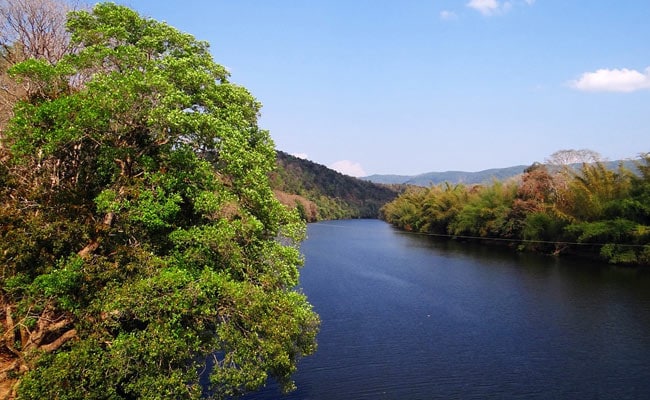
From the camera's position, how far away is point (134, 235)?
47.3ft

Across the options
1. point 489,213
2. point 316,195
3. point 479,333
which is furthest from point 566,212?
point 316,195

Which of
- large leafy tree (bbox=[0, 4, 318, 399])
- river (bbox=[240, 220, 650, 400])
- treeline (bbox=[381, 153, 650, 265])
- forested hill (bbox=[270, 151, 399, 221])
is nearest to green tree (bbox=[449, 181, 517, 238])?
treeline (bbox=[381, 153, 650, 265])

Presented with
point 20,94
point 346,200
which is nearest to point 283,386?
point 20,94

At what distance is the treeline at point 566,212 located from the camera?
45750 mm

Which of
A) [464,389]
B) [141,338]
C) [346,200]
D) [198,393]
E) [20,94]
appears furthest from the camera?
[346,200]

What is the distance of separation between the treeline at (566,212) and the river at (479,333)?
3.93m

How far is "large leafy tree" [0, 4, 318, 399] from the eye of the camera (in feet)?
40.1

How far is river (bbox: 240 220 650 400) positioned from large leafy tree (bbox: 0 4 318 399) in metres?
6.83

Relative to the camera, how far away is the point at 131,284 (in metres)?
12.7

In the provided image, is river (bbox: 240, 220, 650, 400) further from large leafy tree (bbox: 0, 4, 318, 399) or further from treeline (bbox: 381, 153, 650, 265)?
large leafy tree (bbox: 0, 4, 318, 399)

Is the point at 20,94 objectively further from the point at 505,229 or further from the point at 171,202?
the point at 505,229

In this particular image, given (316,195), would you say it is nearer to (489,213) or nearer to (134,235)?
(489,213)

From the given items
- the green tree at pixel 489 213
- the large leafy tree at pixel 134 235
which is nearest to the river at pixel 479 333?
the large leafy tree at pixel 134 235

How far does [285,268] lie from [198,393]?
4768 millimetres
